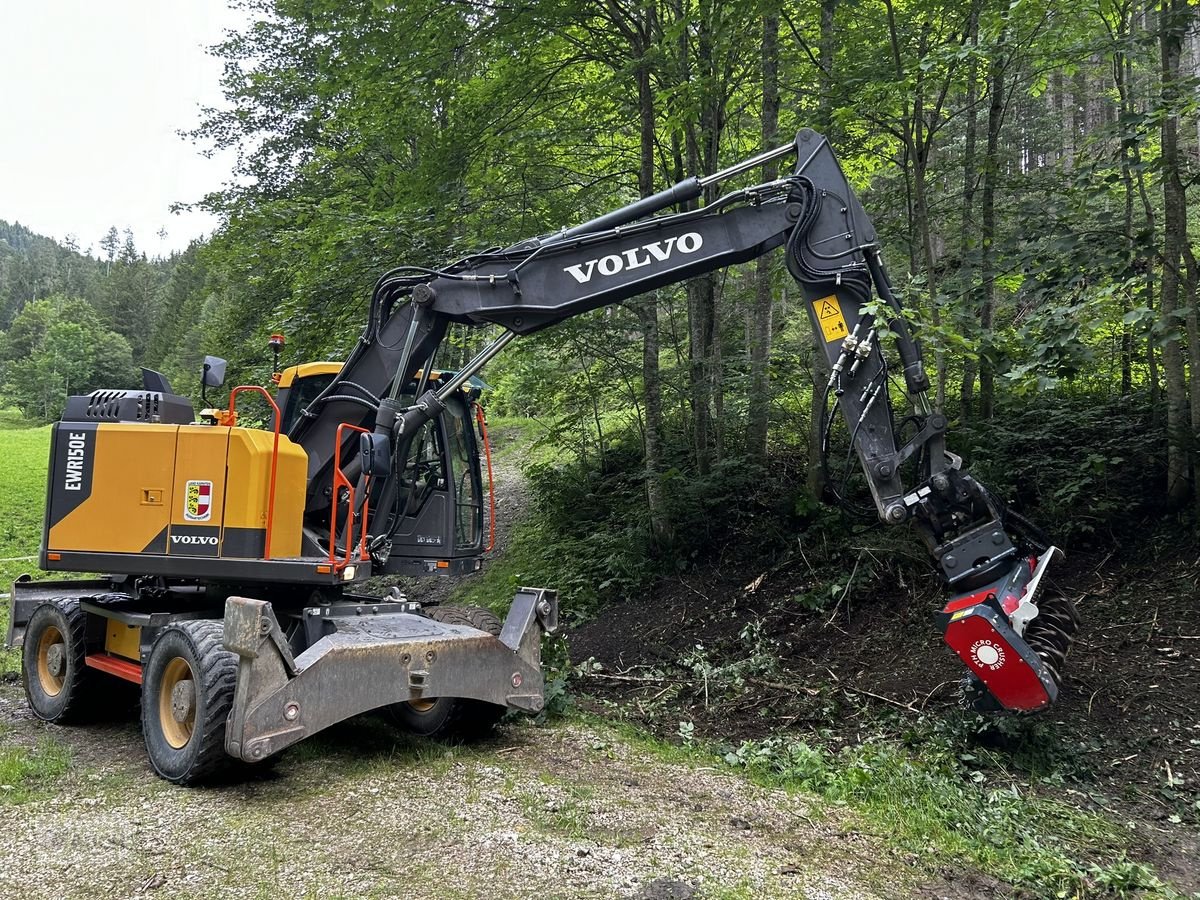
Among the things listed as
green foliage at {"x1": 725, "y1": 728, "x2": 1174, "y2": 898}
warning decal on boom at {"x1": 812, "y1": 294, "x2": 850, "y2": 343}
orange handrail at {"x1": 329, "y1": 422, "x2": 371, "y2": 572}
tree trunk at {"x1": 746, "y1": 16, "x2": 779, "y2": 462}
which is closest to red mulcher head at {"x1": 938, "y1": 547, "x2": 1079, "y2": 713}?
green foliage at {"x1": 725, "y1": 728, "x2": 1174, "y2": 898}

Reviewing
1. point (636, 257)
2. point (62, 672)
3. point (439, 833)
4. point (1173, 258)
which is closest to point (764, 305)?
point (1173, 258)

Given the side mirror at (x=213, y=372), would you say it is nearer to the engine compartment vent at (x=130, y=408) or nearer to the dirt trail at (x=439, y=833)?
the engine compartment vent at (x=130, y=408)

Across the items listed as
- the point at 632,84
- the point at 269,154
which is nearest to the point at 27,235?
the point at 269,154

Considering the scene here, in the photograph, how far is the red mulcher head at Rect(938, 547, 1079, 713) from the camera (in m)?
4.75

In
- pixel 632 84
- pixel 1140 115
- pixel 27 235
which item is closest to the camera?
pixel 1140 115

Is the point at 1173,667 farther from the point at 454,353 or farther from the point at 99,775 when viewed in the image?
the point at 454,353

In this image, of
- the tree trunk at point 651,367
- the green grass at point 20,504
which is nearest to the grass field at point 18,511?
the green grass at point 20,504

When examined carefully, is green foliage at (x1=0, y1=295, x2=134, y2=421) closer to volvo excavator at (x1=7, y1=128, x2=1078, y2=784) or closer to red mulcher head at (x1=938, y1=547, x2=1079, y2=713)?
volvo excavator at (x1=7, y1=128, x2=1078, y2=784)

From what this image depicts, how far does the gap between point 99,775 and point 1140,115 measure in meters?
7.91

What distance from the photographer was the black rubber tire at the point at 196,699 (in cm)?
497

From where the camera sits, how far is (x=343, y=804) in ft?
15.5

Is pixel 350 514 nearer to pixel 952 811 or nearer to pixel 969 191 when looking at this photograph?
pixel 952 811

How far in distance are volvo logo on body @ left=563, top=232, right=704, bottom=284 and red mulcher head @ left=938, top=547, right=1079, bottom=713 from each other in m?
Result: 2.61

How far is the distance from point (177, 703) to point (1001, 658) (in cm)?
466
